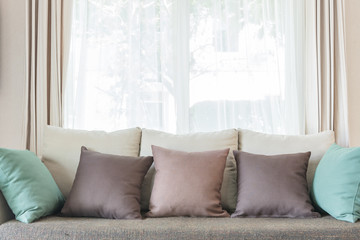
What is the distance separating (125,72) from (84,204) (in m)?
1.15

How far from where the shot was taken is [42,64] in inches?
118

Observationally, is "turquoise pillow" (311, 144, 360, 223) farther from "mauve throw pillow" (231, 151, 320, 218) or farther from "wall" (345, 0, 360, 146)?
"wall" (345, 0, 360, 146)

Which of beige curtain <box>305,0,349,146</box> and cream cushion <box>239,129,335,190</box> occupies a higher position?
beige curtain <box>305,0,349,146</box>

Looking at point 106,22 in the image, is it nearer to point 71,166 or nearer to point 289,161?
point 71,166

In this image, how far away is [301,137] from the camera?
8.82 feet

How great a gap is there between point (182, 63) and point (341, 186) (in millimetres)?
1441

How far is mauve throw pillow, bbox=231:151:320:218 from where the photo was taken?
89.9 inches

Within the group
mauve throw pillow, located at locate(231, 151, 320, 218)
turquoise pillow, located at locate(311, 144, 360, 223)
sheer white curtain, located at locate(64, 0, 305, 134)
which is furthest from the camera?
sheer white curtain, located at locate(64, 0, 305, 134)

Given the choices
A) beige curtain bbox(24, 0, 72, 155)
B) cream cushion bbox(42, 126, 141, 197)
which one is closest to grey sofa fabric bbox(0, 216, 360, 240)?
cream cushion bbox(42, 126, 141, 197)

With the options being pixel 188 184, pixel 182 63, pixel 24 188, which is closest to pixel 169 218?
pixel 188 184

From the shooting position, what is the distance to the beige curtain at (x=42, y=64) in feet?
9.84

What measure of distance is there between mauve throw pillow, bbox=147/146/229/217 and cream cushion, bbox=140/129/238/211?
0.42ft

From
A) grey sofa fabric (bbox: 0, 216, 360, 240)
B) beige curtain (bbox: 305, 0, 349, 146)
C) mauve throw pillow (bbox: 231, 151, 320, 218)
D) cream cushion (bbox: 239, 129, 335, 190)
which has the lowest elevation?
grey sofa fabric (bbox: 0, 216, 360, 240)

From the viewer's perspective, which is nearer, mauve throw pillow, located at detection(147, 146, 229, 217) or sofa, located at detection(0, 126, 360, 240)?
sofa, located at detection(0, 126, 360, 240)
